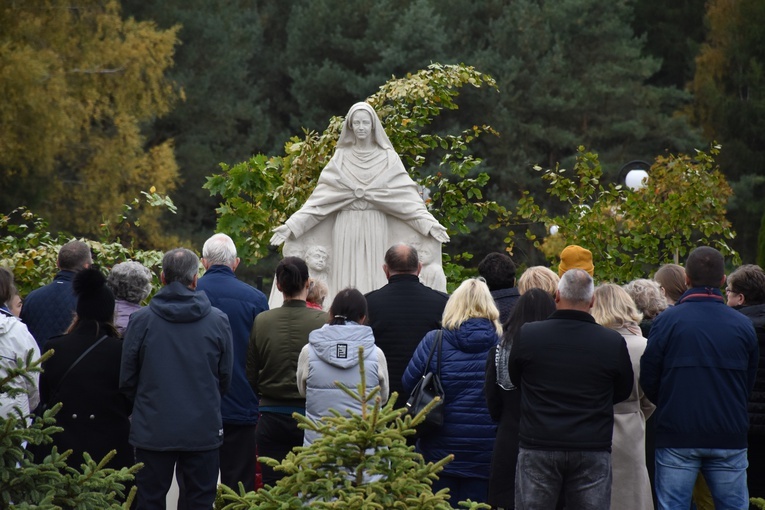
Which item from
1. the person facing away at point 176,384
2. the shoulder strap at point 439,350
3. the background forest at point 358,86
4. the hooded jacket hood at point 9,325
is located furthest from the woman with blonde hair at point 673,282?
the background forest at point 358,86

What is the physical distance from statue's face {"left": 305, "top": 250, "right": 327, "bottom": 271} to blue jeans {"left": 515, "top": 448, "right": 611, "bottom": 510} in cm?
430

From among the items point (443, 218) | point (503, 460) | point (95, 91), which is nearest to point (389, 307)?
point (503, 460)

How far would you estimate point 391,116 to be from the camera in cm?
1396

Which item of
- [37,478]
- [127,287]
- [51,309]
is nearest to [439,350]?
[127,287]

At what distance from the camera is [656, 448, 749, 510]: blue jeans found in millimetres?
6465

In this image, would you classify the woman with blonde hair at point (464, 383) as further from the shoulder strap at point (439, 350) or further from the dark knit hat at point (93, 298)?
the dark knit hat at point (93, 298)

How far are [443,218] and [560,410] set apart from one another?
801 cm

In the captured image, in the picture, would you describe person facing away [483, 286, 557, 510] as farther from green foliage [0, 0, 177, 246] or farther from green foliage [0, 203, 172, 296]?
green foliage [0, 0, 177, 246]

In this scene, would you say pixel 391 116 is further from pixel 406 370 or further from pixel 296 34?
pixel 296 34

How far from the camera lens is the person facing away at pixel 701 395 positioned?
6418 mm

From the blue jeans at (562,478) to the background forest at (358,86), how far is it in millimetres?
22881

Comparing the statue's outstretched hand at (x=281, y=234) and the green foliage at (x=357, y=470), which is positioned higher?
the statue's outstretched hand at (x=281, y=234)

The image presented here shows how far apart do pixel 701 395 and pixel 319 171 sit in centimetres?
744

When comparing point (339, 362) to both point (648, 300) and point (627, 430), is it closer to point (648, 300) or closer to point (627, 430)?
point (627, 430)
